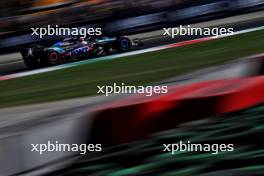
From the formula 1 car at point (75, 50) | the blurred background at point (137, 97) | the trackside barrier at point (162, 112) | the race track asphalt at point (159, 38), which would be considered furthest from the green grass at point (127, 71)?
the trackside barrier at point (162, 112)

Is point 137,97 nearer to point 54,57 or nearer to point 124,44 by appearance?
point 54,57

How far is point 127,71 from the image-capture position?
10148 mm

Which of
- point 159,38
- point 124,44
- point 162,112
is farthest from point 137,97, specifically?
point 159,38

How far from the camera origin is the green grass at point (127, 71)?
8867mm

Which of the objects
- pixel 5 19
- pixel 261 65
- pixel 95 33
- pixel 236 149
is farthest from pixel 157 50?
pixel 236 149

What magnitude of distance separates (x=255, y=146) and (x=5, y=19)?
1596cm

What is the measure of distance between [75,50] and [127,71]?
11.6 feet

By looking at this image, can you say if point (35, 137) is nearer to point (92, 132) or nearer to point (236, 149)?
point (92, 132)

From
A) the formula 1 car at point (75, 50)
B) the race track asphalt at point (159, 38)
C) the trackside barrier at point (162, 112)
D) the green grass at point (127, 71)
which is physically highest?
the trackside barrier at point (162, 112)

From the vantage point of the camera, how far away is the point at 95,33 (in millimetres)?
15750

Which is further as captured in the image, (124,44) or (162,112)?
(124,44)

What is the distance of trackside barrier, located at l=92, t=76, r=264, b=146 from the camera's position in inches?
143

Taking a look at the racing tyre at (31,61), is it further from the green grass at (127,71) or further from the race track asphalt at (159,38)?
the green grass at (127,71)

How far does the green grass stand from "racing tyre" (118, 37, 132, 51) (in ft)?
3.89
